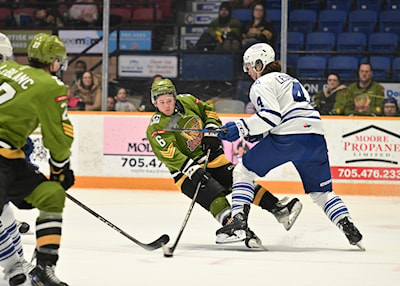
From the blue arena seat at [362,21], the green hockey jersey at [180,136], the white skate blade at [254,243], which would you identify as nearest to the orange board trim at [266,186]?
the blue arena seat at [362,21]

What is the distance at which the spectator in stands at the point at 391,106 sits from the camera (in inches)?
333

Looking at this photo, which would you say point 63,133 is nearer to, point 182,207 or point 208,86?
point 182,207

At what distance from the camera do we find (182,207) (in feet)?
24.4

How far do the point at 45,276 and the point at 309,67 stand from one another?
217 inches

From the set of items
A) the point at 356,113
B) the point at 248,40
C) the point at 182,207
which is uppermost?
the point at 248,40

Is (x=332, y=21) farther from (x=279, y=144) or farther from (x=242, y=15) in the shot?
(x=279, y=144)

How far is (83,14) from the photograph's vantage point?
9.67 metres

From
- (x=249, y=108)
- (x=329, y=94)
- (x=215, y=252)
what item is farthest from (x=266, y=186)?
(x=215, y=252)

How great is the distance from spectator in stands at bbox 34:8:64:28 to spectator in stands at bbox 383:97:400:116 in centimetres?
352

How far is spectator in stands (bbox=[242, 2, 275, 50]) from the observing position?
344 inches

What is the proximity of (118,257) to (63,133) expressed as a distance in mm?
1409

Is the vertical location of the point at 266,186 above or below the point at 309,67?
below

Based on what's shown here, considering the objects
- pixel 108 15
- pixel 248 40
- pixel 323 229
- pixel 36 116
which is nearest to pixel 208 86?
pixel 248 40

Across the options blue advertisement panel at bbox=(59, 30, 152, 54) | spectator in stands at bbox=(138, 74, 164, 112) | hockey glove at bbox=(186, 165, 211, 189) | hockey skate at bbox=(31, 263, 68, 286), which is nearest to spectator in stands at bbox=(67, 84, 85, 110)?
blue advertisement panel at bbox=(59, 30, 152, 54)
